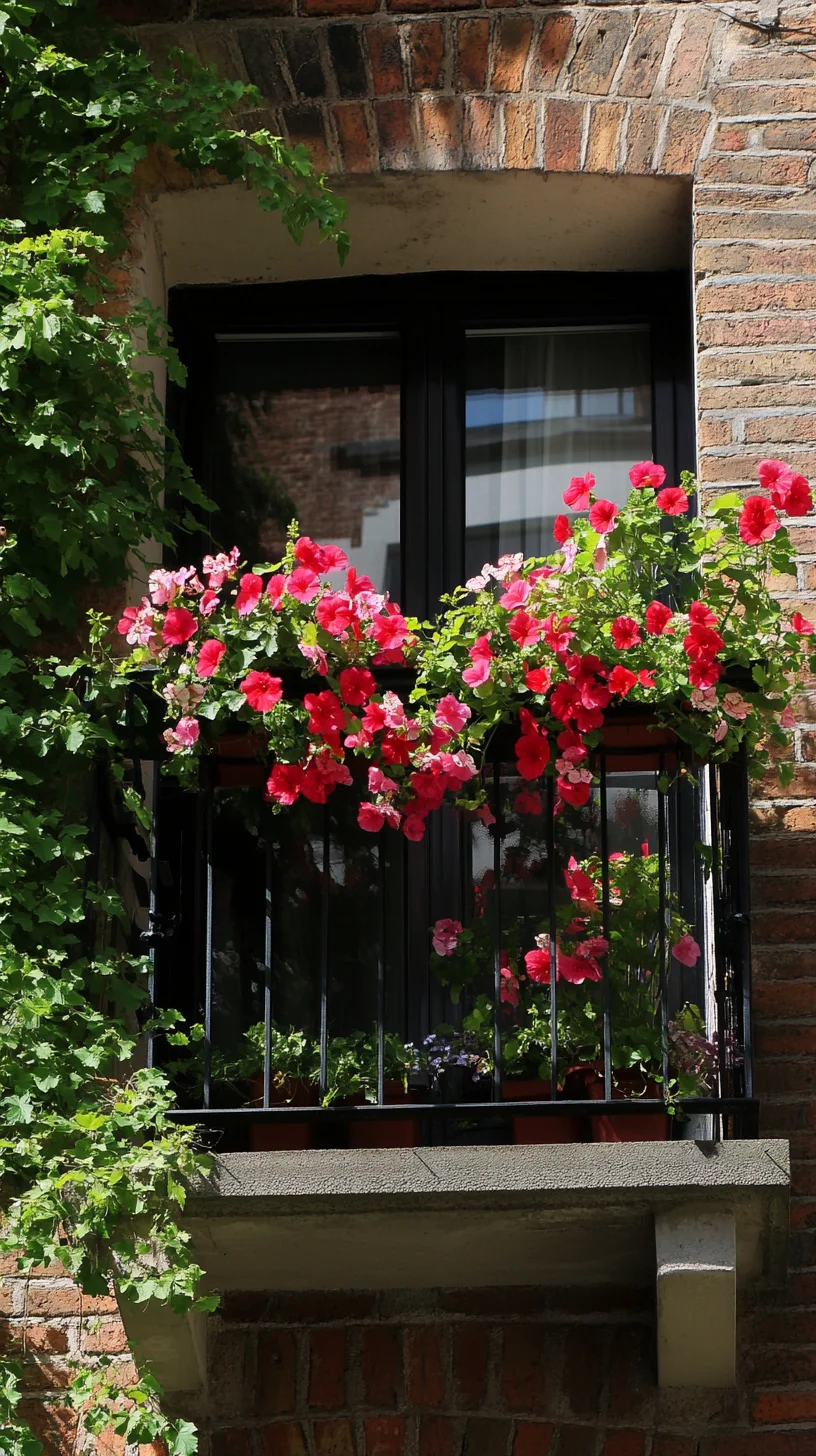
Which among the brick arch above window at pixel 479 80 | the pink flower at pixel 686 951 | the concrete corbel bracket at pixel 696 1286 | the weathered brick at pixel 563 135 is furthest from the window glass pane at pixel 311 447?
the concrete corbel bracket at pixel 696 1286

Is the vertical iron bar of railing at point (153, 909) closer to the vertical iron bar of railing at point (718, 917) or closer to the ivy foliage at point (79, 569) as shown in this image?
the ivy foliage at point (79, 569)

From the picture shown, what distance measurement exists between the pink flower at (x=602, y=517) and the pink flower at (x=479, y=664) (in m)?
0.35

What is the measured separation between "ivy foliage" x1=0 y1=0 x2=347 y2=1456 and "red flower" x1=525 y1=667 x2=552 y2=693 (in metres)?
0.92

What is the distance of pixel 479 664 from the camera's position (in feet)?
13.8

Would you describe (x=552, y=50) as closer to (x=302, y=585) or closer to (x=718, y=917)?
(x=302, y=585)

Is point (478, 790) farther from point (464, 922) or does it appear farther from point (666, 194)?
point (666, 194)

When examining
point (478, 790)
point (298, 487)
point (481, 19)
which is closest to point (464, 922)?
point (478, 790)

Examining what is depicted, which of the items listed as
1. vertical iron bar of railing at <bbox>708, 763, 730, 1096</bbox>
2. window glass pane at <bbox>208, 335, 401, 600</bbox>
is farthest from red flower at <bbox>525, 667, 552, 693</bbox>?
window glass pane at <bbox>208, 335, 401, 600</bbox>

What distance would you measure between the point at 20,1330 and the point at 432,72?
330 centimetres

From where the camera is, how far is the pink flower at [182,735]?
4.25 m

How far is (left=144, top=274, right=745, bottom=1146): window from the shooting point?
16.3 feet

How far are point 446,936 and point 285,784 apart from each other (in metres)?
0.53

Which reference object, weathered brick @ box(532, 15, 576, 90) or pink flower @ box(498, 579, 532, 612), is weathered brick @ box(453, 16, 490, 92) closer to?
weathered brick @ box(532, 15, 576, 90)

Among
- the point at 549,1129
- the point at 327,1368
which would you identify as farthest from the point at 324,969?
the point at 327,1368
